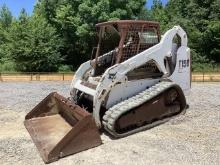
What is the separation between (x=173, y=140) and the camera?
27.2ft

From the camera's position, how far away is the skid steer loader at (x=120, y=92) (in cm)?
839

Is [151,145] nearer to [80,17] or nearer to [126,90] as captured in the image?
[126,90]

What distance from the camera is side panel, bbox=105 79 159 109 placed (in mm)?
9073

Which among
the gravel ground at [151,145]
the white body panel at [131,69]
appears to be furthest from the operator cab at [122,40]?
the gravel ground at [151,145]

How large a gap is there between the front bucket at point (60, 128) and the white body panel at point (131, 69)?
607mm

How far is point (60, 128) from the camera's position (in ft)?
30.0

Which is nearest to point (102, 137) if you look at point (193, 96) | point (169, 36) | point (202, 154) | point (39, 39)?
point (202, 154)

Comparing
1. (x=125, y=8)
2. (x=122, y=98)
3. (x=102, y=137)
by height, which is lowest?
(x=102, y=137)

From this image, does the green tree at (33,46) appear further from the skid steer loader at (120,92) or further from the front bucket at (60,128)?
the front bucket at (60,128)

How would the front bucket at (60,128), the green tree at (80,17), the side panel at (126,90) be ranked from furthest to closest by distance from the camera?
the green tree at (80,17)
the side panel at (126,90)
the front bucket at (60,128)

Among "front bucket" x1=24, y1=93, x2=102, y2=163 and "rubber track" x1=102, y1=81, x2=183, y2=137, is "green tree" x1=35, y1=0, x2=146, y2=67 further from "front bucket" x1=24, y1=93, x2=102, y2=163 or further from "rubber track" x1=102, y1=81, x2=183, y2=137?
"rubber track" x1=102, y1=81, x2=183, y2=137

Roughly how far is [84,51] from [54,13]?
589 cm

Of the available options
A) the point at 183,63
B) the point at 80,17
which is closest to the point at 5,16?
the point at 80,17

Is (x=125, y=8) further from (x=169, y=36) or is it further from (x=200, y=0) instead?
(x=169, y=36)
